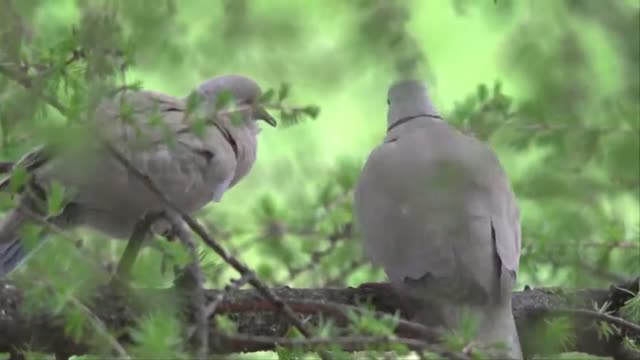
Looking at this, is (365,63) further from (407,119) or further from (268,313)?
(407,119)

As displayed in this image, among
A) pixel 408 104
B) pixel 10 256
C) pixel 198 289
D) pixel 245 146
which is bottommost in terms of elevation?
pixel 198 289

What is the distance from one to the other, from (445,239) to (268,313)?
11.1 inches

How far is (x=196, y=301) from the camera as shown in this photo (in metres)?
1.24

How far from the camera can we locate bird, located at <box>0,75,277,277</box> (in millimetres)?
1312

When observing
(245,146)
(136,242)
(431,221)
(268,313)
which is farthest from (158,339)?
(245,146)

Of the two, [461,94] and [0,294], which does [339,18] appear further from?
[461,94]

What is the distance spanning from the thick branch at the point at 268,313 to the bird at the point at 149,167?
0.43 ft

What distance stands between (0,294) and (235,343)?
0.30 meters

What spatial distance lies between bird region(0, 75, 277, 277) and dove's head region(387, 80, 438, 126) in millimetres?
235

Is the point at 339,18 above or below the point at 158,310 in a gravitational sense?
above

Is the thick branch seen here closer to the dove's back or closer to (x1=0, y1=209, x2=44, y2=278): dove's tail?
the dove's back

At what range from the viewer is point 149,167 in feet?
5.67

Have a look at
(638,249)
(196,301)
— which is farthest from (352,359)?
(638,249)

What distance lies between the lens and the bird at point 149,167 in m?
1.31
